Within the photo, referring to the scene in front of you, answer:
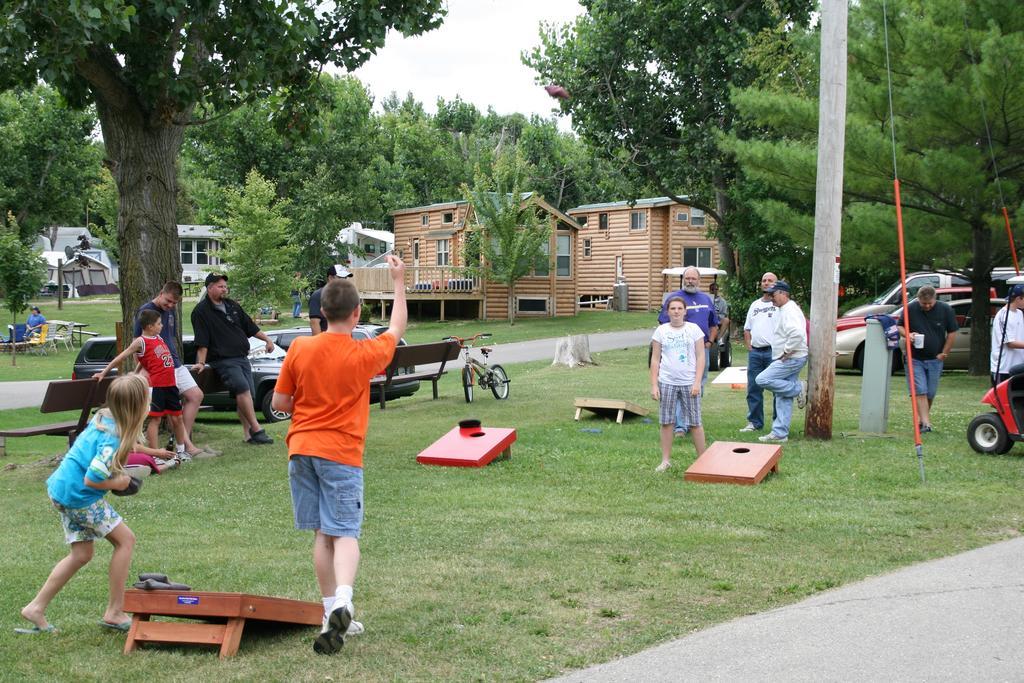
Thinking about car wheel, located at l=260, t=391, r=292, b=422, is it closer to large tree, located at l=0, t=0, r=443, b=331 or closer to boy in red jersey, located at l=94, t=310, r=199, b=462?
large tree, located at l=0, t=0, r=443, b=331

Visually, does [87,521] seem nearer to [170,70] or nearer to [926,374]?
[170,70]

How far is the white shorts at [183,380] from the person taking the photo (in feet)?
38.4

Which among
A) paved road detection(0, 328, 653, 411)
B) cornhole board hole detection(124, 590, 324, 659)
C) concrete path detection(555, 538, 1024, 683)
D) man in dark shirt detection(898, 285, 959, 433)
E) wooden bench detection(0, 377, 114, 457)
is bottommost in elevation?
paved road detection(0, 328, 653, 411)

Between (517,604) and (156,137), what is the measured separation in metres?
9.00

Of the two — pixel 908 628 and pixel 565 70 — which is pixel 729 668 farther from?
pixel 565 70

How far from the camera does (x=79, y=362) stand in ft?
68.3

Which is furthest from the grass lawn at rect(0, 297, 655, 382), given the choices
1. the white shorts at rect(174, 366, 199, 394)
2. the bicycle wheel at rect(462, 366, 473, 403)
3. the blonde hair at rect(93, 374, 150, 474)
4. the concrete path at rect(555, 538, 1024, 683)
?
the concrete path at rect(555, 538, 1024, 683)

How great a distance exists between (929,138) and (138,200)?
13.9 m

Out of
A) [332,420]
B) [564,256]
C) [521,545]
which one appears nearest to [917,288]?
[521,545]

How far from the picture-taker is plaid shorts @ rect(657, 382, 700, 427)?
10555mm

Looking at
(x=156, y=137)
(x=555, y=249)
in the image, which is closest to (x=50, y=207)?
(x=555, y=249)

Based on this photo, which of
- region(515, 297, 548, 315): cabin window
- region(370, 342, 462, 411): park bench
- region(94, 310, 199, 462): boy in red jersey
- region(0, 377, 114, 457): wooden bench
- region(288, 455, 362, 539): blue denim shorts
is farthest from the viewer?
region(515, 297, 548, 315): cabin window

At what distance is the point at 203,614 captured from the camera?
5117 millimetres

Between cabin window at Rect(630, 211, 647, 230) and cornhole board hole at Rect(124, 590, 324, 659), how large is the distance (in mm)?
49155
